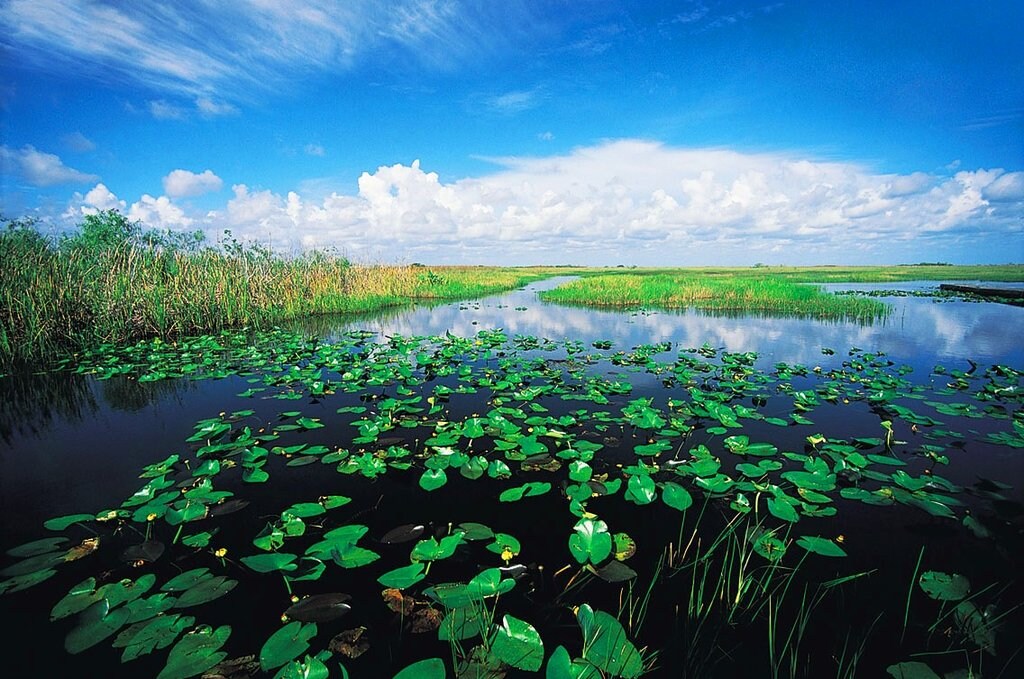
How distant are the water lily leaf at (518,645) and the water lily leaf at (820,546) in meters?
1.55

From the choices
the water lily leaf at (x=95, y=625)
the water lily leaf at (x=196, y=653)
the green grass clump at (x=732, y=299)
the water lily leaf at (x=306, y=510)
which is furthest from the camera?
the green grass clump at (x=732, y=299)

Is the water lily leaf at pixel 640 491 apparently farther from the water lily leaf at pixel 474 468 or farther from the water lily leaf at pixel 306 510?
the water lily leaf at pixel 306 510

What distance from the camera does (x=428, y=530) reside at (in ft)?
7.73

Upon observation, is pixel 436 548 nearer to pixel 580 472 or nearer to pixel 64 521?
pixel 580 472

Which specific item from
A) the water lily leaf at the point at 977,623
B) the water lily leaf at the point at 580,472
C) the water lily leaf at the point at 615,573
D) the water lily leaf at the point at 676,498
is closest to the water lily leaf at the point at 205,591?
the water lily leaf at the point at 615,573

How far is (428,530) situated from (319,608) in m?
0.72

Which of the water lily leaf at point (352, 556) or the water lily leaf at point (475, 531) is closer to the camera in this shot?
the water lily leaf at point (352, 556)

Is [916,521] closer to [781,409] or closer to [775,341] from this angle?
[781,409]

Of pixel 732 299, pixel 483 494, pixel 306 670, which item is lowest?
pixel 483 494

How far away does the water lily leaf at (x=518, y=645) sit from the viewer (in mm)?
1482

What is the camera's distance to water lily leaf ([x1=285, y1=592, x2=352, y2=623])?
5.50 feet

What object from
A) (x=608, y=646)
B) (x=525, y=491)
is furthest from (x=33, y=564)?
(x=608, y=646)

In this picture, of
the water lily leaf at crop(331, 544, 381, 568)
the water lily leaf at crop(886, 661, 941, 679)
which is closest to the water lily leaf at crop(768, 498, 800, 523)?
the water lily leaf at crop(886, 661, 941, 679)

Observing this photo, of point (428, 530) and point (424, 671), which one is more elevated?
point (424, 671)
